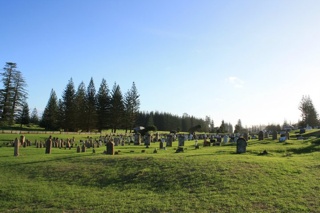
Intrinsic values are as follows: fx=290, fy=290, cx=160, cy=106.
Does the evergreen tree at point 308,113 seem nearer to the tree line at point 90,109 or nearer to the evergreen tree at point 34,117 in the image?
the tree line at point 90,109

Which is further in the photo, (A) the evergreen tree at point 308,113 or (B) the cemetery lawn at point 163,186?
(A) the evergreen tree at point 308,113

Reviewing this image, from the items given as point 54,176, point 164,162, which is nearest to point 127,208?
point 164,162

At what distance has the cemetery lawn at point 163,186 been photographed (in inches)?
415

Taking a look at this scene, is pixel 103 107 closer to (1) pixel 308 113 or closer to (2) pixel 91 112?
(2) pixel 91 112

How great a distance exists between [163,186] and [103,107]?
6886 cm

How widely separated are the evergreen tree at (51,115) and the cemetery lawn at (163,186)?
60.0m

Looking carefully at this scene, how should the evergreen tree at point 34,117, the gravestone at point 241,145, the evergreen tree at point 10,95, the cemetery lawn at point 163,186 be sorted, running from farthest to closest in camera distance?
the evergreen tree at point 34,117, the evergreen tree at point 10,95, the gravestone at point 241,145, the cemetery lawn at point 163,186

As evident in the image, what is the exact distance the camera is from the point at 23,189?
13742 mm

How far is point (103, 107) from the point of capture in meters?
80.0

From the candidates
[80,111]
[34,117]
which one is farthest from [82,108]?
[34,117]

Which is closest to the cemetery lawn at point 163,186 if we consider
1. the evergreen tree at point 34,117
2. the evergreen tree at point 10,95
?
the evergreen tree at point 10,95

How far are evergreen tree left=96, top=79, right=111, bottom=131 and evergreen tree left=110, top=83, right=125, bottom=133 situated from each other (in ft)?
4.73

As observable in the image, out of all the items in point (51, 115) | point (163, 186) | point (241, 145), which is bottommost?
point (163, 186)

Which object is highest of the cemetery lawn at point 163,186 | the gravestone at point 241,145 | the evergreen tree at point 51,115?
the evergreen tree at point 51,115
